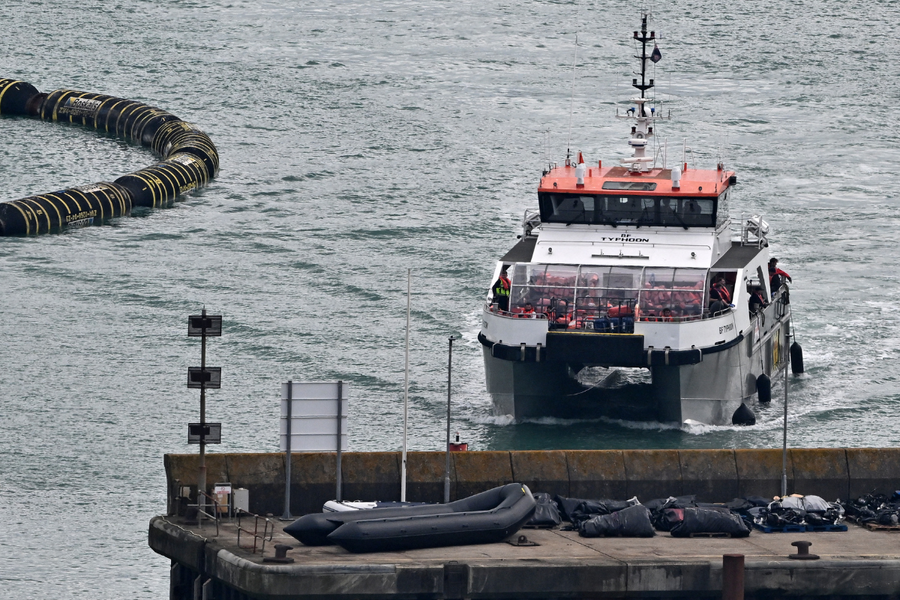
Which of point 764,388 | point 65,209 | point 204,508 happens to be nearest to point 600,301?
point 764,388

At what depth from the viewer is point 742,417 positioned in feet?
173

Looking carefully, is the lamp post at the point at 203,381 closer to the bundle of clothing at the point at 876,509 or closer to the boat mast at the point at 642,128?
the bundle of clothing at the point at 876,509

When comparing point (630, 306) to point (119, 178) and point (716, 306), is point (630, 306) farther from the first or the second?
point (119, 178)

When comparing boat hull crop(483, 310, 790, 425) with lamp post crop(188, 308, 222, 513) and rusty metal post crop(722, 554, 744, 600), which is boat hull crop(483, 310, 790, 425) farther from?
rusty metal post crop(722, 554, 744, 600)

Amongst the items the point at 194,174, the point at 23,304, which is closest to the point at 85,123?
the point at 194,174

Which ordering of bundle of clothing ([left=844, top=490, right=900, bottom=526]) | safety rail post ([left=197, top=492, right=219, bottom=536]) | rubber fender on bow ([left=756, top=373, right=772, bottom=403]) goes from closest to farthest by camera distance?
1. safety rail post ([left=197, top=492, right=219, bottom=536])
2. bundle of clothing ([left=844, top=490, right=900, bottom=526])
3. rubber fender on bow ([left=756, top=373, right=772, bottom=403])

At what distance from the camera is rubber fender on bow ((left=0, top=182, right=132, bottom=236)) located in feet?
247

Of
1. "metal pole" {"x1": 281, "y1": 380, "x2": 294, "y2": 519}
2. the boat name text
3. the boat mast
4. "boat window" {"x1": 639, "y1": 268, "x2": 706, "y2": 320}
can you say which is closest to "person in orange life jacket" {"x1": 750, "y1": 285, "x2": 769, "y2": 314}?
"boat window" {"x1": 639, "y1": 268, "x2": 706, "y2": 320}

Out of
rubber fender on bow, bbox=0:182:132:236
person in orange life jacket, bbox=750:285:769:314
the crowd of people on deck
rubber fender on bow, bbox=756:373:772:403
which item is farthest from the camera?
rubber fender on bow, bbox=0:182:132:236

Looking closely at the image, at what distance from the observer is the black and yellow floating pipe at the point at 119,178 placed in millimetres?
76188

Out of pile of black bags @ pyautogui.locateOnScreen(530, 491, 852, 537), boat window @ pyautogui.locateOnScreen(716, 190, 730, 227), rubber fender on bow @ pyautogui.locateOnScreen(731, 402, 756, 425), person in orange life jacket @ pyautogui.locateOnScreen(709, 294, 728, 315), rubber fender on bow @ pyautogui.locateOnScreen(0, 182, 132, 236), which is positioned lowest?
rubber fender on bow @ pyautogui.locateOnScreen(731, 402, 756, 425)

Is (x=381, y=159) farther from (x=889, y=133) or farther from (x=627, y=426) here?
(x=627, y=426)

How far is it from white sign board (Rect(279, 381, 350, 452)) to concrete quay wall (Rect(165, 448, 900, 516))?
160 centimetres

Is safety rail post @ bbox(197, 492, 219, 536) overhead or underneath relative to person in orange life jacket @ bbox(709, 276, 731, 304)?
underneath
